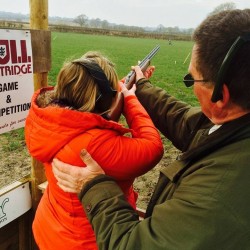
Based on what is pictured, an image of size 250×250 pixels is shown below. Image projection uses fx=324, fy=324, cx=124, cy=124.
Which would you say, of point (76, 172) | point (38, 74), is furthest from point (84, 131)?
point (38, 74)

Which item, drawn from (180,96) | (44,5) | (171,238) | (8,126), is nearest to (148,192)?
(8,126)

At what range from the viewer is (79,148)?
5.21ft

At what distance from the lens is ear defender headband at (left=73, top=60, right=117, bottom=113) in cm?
161

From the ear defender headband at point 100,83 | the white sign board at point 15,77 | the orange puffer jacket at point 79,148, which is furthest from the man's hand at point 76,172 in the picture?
the white sign board at point 15,77

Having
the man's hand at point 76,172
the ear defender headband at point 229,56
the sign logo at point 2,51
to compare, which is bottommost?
the man's hand at point 76,172

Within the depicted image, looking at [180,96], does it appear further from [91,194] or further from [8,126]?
[91,194]

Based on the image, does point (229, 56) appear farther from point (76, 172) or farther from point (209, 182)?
point (76, 172)

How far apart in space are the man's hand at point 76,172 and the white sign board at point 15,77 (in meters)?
1.04

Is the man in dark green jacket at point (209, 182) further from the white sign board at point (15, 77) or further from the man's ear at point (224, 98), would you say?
the white sign board at point (15, 77)

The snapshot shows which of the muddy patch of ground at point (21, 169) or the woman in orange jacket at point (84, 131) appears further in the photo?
the muddy patch of ground at point (21, 169)

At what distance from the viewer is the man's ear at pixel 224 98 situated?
1213 millimetres

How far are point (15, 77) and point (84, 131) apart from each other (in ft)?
3.70

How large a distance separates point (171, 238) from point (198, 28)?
2.63 feet

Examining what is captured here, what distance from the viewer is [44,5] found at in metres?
2.42
